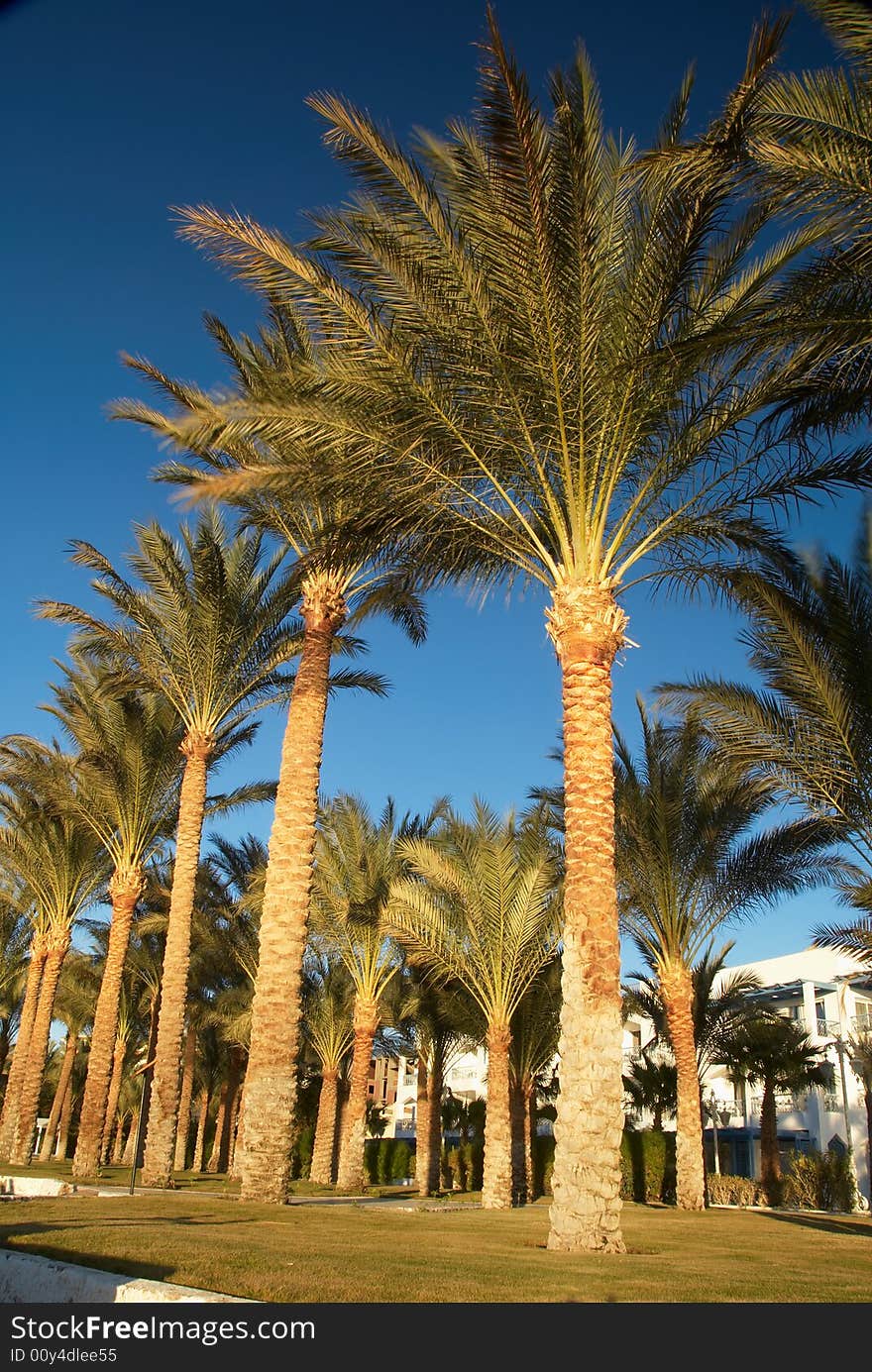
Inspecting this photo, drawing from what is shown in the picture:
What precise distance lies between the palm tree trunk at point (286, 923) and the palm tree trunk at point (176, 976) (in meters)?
4.82

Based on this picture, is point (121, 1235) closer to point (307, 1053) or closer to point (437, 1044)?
point (437, 1044)

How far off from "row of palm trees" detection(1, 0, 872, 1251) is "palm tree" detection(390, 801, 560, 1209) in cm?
708

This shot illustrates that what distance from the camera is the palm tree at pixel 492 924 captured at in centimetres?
2059

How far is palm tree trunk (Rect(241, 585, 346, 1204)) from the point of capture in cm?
1343

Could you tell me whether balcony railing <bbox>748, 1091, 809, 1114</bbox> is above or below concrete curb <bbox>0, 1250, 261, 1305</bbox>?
above

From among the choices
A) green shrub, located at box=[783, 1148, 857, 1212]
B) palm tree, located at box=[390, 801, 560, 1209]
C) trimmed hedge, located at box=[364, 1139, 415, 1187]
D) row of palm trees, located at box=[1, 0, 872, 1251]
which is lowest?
trimmed hedge, located at box=[364, 1139, 415, 1187]

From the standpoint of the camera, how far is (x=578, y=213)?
970cm

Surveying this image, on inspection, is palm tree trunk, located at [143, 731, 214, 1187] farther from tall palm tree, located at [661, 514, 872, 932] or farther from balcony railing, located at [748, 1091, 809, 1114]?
balcony railing, located at [748, 1091, 809, 1114]

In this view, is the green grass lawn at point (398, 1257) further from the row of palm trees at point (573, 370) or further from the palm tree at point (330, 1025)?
the palm tree at point (330, 1025)

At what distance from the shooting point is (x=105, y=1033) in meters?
21.2

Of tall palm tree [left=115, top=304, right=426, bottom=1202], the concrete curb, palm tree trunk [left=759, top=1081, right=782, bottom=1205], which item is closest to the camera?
the concrete curb

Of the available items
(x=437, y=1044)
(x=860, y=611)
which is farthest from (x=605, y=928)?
(x=437, y=1044)

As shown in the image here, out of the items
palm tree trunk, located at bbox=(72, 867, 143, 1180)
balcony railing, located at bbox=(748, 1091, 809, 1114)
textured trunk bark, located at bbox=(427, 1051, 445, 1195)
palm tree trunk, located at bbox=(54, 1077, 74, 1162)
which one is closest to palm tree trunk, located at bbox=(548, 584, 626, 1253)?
palm tree trunk, located at bbox=(72, 867, 143, 1180)
